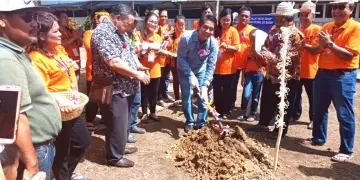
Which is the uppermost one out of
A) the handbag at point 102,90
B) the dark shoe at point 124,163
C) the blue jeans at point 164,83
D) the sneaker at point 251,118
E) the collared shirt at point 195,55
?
the collared shirt at point 195,55

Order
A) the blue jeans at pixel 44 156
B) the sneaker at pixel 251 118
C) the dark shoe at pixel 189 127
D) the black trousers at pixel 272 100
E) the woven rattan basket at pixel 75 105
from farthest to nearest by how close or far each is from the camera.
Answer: the sneaker at pixel 251 118 → the dark shoe at pixel 189 127 → the black trousers at pixel 272 100 → the woven rattan basket at pixel 75 105 → the blue jeans at pixel 44 156

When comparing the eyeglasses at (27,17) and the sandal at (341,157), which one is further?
the sandal at (341,157)

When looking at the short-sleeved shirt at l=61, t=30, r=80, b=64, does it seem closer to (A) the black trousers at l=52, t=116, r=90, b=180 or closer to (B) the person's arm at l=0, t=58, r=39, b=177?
(A) the black trousers at l=52, t=116, r=90, b=180

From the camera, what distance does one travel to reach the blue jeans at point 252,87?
5502mm

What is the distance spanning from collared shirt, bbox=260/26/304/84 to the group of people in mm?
14

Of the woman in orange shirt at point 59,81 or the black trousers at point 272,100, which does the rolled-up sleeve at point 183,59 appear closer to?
the black trousers at point 272,100

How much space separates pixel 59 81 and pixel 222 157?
200cm

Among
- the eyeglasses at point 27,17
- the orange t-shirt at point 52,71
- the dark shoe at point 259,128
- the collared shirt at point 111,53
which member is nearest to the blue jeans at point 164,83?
the dark shoe at point 259,128

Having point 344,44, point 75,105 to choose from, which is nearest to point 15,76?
point 75,105

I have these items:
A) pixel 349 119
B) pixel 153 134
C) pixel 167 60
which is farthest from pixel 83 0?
pixel 349 119

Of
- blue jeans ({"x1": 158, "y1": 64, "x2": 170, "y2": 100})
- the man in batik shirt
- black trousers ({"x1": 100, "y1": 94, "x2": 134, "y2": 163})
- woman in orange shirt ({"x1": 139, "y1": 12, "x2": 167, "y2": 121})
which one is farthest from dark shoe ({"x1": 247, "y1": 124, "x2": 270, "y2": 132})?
blue jeans ({"x1": 158, "y1": 64, "x2": 170, "y2": 100})

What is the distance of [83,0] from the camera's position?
26547 mm

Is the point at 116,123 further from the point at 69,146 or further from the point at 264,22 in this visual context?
the point at 264,22

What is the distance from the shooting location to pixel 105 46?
318cm
